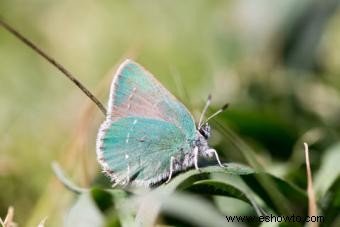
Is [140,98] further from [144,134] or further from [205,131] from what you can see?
[205,131]

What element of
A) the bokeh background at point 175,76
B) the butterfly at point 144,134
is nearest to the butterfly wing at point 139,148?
the butterfly at point 144,134

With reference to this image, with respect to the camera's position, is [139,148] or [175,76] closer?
[139,148]

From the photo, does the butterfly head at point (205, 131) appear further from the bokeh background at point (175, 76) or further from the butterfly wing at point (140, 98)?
the bokeh background at point (175, 76)

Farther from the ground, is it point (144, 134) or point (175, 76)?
point (175, 76)

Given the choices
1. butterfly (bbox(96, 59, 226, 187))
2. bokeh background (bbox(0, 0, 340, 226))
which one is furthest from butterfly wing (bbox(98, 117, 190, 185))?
bokeh background (bbox(0, 0, 340, 226))

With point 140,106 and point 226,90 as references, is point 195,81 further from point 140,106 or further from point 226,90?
point 140,106

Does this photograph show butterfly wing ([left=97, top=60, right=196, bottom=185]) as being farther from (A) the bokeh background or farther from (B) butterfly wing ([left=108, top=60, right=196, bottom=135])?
(A) the bokeh background

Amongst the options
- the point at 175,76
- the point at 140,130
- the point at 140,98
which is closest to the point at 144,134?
the point at 140,130
